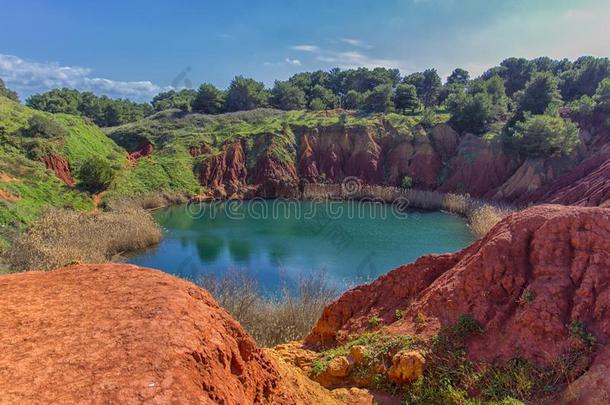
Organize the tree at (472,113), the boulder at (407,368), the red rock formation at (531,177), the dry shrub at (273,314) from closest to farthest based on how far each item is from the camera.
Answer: the boulder at (407,368) < the dry shrub at (273,314) < the red rock formation at (531,177) < the tree at (472,113)

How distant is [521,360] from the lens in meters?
7.60

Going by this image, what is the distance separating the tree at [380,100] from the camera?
55.4 metres

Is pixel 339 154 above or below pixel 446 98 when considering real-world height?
below

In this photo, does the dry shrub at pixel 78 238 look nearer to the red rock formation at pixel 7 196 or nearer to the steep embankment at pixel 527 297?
the red rock formation at pixel 7 196

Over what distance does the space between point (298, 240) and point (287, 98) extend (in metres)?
37.2

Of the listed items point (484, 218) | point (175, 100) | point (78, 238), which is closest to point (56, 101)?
point (175, 100)

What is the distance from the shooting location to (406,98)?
56875 millimetres

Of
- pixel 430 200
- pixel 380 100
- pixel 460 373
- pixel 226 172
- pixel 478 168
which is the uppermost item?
pixel 380 100

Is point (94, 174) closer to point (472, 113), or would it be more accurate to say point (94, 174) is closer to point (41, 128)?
point (41, 128)

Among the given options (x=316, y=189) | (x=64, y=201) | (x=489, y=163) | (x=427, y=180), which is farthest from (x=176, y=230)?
(x=489, y=163)

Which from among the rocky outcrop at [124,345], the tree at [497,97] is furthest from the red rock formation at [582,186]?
the rocky outcrop at [124,345]

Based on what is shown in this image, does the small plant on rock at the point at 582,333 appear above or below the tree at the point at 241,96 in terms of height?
below

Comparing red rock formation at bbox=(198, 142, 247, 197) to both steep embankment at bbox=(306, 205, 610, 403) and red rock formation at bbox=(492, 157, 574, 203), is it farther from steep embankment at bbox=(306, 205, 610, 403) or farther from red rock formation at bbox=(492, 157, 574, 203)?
steep embankment at bbox=(306, 205, 610, 403)

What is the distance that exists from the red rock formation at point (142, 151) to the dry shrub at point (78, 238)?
18.1m
